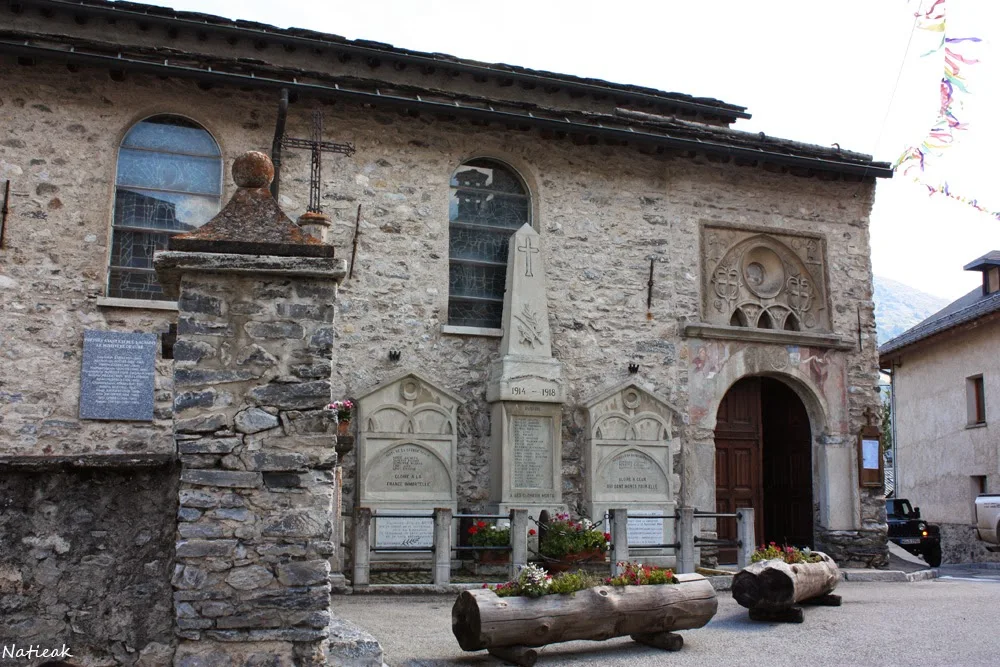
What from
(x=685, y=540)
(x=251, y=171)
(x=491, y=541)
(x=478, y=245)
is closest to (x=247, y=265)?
(x=251, y=171)

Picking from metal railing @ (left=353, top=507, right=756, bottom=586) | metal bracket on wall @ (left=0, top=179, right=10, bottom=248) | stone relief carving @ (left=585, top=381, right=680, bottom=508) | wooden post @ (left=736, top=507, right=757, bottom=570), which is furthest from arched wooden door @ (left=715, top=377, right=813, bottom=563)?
metal bracket on wall @ (left=0, top=179, right=10, bottom=248)

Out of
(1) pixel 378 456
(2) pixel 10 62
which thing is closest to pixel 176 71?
(2) pixel 10 62

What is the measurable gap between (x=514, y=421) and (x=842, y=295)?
222 inches

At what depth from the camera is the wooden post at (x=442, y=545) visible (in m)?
9.92

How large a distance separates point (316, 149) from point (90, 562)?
22.3ft

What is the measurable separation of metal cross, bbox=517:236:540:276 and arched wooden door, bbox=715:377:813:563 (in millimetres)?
3677

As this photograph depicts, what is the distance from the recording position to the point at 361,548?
32.1 ft

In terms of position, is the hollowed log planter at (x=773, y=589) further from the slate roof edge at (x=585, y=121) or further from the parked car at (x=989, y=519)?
the parked car at (x=989, y=519)

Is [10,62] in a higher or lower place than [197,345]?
higher

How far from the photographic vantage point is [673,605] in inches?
288

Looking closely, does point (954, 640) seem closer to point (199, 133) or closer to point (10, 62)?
point (199, 133)

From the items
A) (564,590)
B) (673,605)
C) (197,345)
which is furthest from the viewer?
(673,605)

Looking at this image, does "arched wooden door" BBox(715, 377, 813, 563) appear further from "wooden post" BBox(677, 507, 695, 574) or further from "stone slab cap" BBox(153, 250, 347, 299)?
"stone slab cap" BBox(153, 250, 347, 299)

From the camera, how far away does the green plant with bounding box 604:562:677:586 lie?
23.8ft
